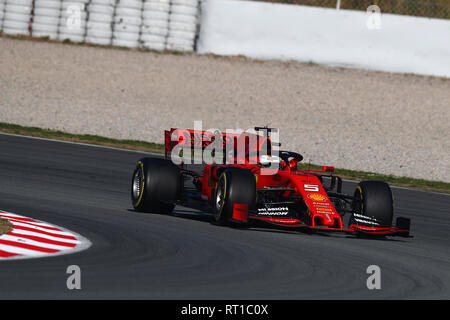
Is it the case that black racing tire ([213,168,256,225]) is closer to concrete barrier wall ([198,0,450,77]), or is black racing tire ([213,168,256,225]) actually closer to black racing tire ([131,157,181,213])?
black racing tire ([131,157,181,213])

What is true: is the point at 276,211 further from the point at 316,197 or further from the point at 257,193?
the point at 257,193

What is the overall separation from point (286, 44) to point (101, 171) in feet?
40.4

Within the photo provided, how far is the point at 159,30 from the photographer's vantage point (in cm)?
2620

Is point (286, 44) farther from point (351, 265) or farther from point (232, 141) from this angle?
point (351, 265)

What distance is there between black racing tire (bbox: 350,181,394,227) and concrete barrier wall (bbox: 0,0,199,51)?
1594 centimetres

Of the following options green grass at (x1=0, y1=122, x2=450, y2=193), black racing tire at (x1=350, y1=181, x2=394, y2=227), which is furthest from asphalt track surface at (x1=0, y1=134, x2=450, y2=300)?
green grass at (x1=0, y1=122, x2=450, y2=193)

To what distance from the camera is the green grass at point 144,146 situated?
16.9 metres

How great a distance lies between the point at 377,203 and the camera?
407 inches

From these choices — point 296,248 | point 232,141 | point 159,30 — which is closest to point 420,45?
point 159,30

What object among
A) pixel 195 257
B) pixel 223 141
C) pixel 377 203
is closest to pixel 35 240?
pixel 195 257

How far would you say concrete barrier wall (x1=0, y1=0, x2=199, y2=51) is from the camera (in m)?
25.6

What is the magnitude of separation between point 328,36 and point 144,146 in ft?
27.9

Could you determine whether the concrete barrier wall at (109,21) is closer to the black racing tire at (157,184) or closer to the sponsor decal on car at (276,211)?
the black racing tire at (157,184)

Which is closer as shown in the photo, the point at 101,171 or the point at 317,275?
the point at 317,275
